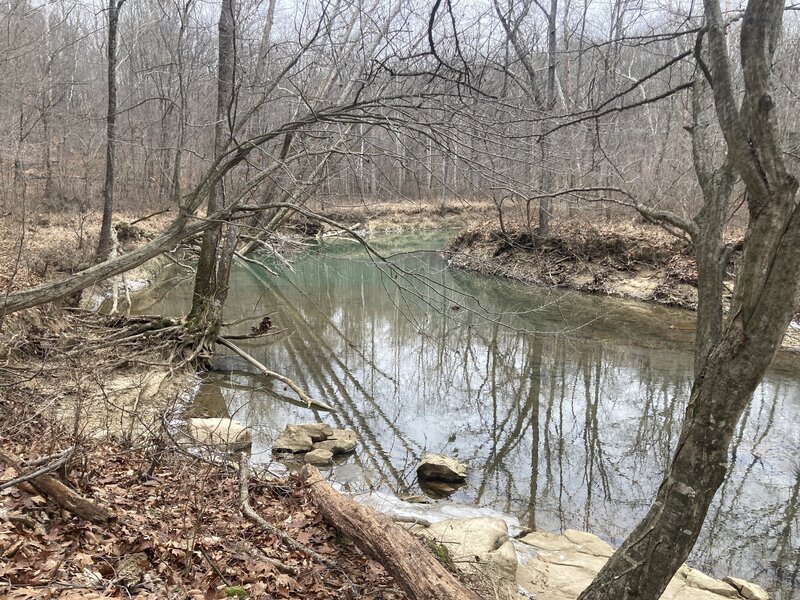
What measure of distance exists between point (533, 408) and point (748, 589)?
4.48 meters

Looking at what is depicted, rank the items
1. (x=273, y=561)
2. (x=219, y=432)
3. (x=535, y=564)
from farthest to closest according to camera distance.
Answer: (x=219, y=432) < (x=535, y=564) < (x=273, y=561)

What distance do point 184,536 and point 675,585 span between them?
146 inches

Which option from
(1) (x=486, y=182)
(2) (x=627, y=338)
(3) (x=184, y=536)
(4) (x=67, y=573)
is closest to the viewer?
(4) (x=67, y=573)

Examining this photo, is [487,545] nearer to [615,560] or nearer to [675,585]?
[675,585]

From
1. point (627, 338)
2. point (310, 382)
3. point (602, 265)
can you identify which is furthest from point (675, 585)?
point (602, 265)

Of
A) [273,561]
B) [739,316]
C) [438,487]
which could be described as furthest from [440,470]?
[739,316]

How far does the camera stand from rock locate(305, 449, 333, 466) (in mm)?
6930

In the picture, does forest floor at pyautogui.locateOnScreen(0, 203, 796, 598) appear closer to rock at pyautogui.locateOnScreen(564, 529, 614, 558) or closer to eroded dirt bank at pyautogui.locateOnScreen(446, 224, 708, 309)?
rock at pyautogui.locateOnScreen(564, 529, 614, 558)

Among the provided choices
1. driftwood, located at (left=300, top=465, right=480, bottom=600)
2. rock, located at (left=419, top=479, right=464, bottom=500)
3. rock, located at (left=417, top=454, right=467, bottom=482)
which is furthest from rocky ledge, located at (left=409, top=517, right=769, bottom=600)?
rock, located at (left=417, top=454, right=467, bottom=482)

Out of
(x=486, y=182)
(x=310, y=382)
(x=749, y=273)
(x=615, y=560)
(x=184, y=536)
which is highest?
(x=486, y=182)

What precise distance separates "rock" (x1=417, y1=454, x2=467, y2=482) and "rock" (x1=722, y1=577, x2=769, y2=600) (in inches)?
111

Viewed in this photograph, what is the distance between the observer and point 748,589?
4598 mm

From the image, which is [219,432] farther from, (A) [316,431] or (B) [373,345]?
(B) [373,345]

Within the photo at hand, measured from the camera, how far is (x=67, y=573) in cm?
298
